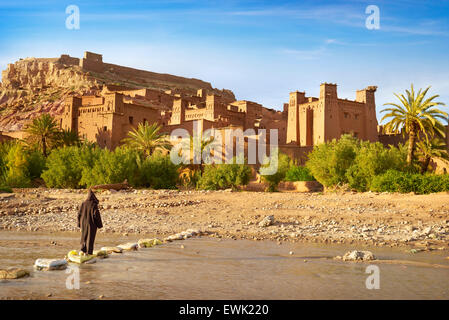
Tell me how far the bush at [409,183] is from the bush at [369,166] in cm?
164

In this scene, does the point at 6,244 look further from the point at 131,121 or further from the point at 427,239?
the point at 131,121

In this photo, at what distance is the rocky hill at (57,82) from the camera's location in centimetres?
6969

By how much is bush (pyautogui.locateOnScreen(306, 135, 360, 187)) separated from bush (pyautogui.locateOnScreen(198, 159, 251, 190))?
4207 mm

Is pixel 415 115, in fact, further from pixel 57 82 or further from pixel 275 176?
pixel 57 82

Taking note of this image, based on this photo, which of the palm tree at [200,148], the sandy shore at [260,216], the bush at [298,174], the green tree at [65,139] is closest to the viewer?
the sandy shore at [260,216]

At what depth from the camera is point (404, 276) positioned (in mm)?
7863

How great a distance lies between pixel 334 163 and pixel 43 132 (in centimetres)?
2348

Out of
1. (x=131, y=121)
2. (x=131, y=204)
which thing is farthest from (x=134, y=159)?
(x=131, y=121)

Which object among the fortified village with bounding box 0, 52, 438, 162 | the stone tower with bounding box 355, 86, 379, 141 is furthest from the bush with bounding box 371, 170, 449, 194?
the stone tower with bounding box 355, 86, 379, 141

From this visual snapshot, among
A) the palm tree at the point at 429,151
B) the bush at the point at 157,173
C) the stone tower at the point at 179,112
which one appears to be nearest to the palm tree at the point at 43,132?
the bush at the point at 157,173

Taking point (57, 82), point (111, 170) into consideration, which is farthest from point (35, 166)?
point (57, 82)

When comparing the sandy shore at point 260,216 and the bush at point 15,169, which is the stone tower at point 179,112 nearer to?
the bush at point 15,169

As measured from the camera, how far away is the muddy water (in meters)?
6.51
